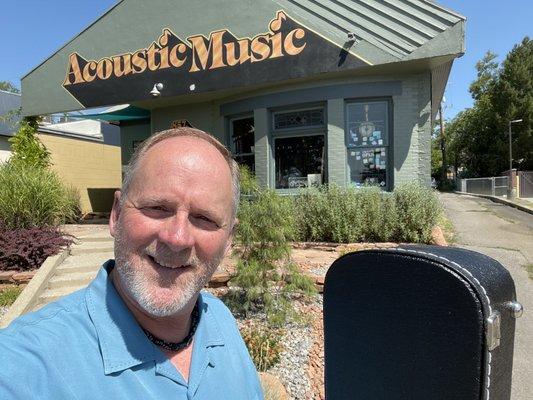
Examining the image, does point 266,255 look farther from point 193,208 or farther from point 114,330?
point 114,330

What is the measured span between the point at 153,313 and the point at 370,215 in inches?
275

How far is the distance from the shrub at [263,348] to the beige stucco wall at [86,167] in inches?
499

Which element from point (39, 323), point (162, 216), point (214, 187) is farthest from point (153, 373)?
point (214, 187)

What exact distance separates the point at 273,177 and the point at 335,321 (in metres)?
8.14

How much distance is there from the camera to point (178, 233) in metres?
1.26

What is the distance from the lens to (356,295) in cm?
134

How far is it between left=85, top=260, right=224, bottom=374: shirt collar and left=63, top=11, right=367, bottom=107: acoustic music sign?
7600 mm

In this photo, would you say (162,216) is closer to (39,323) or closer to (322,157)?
(39,323)

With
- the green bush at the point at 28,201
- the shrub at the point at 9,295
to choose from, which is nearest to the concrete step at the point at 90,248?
the green bush at the point at 28,201

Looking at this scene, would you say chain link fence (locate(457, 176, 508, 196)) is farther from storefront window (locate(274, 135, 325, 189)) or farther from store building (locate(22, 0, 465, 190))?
storefront window (locate(274, 135, 325, 189))

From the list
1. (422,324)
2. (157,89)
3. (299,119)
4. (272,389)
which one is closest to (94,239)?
(157,89)

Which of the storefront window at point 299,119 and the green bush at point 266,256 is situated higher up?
the storefront window at point 299,119

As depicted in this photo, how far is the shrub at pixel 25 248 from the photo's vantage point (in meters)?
6.62

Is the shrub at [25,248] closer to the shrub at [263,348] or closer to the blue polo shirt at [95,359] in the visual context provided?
the shrub at [263,348]
